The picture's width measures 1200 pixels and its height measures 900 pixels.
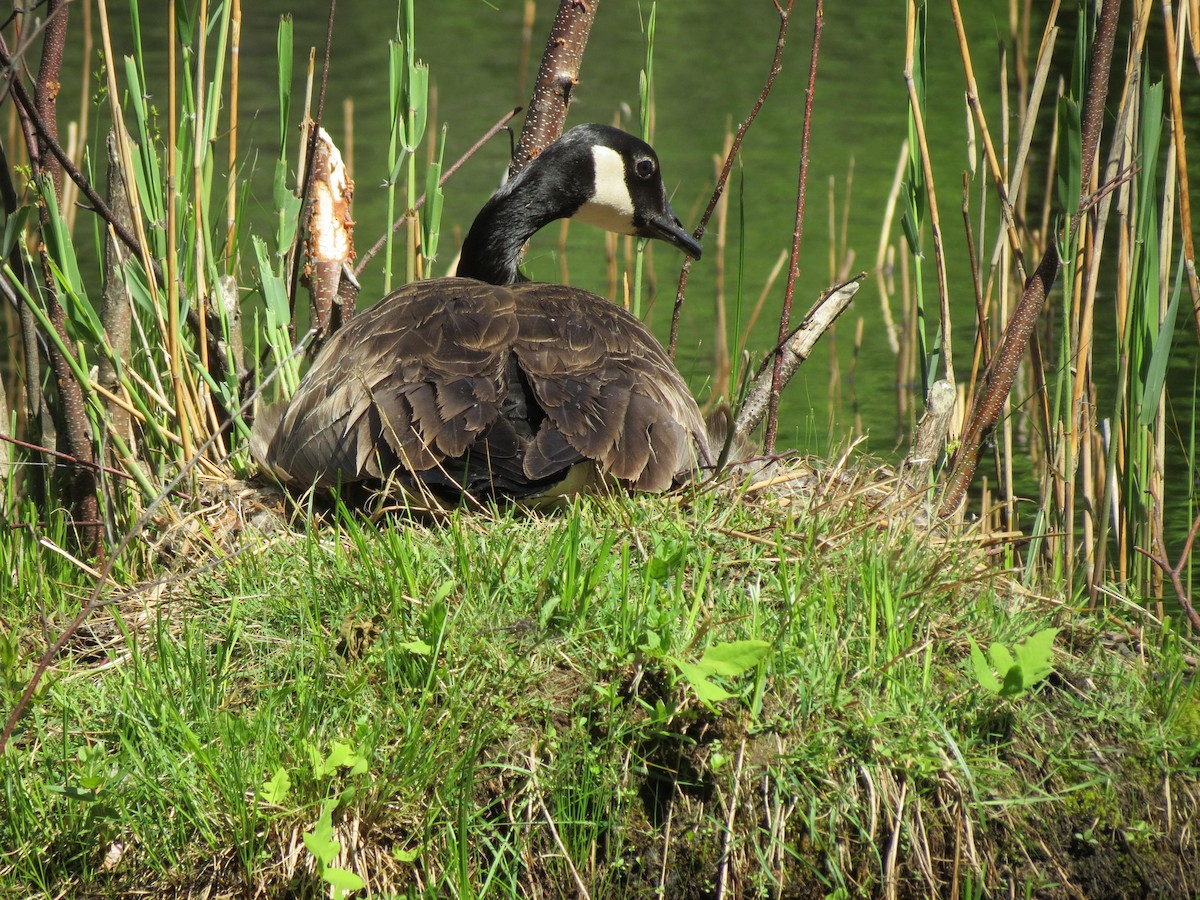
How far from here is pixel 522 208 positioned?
16.1ft

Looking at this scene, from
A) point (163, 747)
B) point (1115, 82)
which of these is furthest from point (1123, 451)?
point (1115, 82)

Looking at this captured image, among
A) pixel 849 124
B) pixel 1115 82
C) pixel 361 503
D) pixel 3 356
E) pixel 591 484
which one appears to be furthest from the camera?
pixel 849 124

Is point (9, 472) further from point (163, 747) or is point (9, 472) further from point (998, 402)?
point (998, 402)

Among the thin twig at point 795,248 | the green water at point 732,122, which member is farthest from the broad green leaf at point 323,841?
the green water at point 732,122

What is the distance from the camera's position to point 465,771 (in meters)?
2.75

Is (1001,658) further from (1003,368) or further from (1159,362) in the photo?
(1003,368)

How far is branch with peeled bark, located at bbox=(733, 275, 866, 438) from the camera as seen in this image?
448 centimetres

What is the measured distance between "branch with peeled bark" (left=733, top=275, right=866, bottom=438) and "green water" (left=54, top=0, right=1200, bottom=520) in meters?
2.66

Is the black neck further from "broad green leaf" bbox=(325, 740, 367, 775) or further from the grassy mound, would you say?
"broad green leaf" bbox=(325, 740, 367, 775)

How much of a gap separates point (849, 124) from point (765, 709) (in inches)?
463

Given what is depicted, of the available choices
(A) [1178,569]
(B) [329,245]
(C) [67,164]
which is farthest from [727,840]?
(B) [329,245]

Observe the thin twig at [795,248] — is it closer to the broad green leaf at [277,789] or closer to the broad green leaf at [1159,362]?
the broad green leaf at [1159,362]

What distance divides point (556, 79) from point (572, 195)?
1.75 feet

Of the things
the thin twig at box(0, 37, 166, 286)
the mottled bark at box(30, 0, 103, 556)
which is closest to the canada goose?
the mottled bark at box(30, 0, 103, 556)
